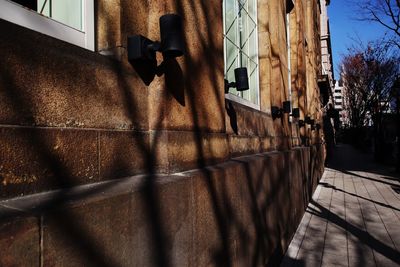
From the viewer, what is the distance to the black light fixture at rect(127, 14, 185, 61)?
2059 mm

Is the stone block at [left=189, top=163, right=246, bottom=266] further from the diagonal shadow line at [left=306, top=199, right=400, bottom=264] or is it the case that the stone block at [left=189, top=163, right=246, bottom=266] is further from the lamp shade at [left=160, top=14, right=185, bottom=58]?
the diagonal shadow line at [left=306, top=199, right=400, bottom=264]

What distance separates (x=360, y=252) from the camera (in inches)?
197

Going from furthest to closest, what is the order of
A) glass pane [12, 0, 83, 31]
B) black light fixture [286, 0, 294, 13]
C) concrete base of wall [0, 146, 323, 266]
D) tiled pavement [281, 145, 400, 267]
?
1. black light fixture [286, 0, 294, 13]
2. tiled pavement [281, 145, 400, 267]
3. glass pane [12, 0, 83, 31]
4. concrete base of wall [0, 146, 323, 266]

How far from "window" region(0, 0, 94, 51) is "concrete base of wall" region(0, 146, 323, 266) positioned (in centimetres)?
84

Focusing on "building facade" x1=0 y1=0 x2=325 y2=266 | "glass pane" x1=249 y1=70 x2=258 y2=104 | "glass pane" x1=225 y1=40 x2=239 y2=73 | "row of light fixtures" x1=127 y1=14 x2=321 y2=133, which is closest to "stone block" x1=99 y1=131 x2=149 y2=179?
"building facade" x1=0 y1=0 x2=325 y2=266

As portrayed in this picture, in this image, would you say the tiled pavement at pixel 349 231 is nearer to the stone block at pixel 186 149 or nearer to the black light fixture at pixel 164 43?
the stone block at pixel 186 149

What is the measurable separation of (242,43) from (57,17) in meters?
3.45

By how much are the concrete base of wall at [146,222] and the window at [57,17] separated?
0.84 m

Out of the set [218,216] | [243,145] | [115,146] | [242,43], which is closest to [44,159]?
[115,146]

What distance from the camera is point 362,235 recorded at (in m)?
5.84

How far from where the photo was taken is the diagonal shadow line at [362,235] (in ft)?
16.2

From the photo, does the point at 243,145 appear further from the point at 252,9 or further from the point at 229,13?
the point at 252,9

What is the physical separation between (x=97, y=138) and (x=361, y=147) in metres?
41.1

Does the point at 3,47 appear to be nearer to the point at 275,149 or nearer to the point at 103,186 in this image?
the point at 103,186
